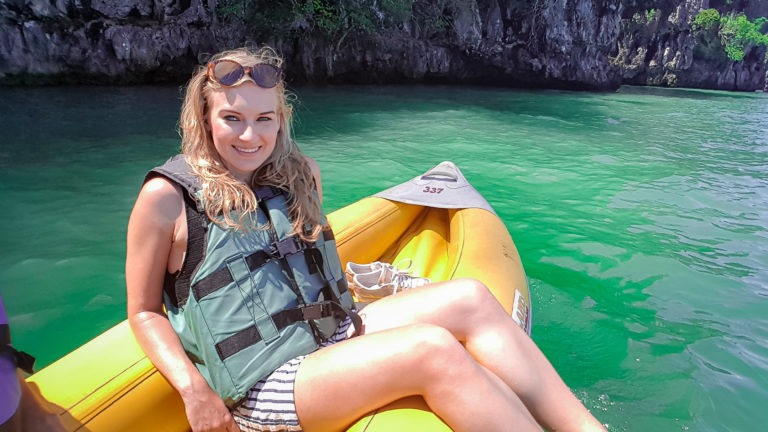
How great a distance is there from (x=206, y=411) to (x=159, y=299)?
36cm

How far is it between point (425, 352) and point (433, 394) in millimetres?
127

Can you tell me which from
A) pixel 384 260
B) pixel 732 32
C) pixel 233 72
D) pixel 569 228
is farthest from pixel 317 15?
pixel 732 32

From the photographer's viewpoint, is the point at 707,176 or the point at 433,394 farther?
the point at 707,176

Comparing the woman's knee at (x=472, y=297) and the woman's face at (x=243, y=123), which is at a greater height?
the woman's face at (x=243, y=123)

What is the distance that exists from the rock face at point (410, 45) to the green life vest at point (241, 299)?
12.2m

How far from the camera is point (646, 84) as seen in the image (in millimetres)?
25156

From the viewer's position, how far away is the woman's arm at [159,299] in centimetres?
129

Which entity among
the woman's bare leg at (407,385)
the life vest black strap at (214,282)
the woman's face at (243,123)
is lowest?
the woman's bare leg at (407,385)

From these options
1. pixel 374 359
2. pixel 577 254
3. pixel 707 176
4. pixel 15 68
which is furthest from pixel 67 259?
pixel 15 68

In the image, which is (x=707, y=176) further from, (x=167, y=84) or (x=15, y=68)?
(x=15, y=68)

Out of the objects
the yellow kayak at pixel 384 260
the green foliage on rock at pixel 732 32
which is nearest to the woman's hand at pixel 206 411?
the yellow kayak at pixel 384 260

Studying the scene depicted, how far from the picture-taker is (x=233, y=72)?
1454 millimetres

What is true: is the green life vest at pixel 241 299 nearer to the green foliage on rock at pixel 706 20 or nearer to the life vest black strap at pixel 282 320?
the life vest black strap at pixel 282 320

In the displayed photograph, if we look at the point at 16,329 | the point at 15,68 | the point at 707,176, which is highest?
the point at 15,68
